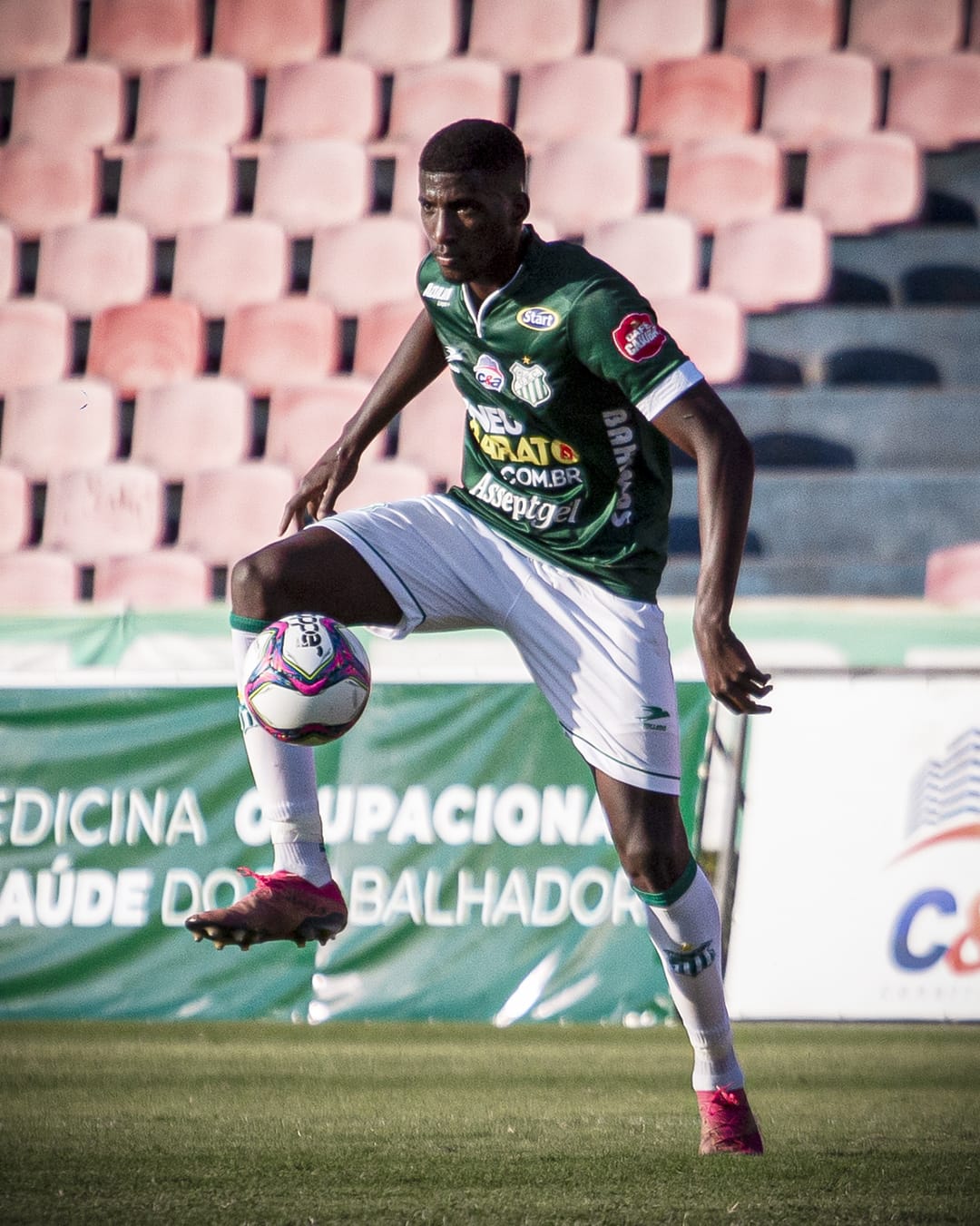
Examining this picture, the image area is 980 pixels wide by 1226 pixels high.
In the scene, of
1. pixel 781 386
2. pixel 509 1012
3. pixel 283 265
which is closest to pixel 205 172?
pixel 283 265

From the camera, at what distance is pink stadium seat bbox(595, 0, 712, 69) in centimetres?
1198

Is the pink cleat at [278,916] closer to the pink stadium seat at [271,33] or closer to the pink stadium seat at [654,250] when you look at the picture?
the pink stadium seat at [654,250]

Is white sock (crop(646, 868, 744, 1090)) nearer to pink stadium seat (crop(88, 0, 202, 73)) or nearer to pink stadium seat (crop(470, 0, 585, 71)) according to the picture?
pink stadium seat (crop(470, 0, 585, 71))

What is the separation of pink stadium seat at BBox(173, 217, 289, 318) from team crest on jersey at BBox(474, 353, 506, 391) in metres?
8.27

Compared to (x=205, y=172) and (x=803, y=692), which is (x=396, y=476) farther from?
(x=803, y=692)

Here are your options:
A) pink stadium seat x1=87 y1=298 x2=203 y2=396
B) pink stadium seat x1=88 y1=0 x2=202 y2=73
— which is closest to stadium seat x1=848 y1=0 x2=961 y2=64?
pink stadium seat x1=88 y1=0 x2=202 y2=73

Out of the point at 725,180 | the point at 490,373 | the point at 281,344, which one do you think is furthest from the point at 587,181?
the point at 490,373

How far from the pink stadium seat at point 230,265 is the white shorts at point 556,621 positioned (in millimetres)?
8312

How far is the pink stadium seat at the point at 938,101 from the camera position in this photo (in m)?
11.4

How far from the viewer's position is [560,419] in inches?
154

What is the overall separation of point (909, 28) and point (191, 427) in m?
5.59

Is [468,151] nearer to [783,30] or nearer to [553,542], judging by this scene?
[553,542]

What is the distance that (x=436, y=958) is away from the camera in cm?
712

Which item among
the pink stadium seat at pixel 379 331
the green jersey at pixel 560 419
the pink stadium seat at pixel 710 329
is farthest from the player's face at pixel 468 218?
the pink stadium seat at pixel 379 331
